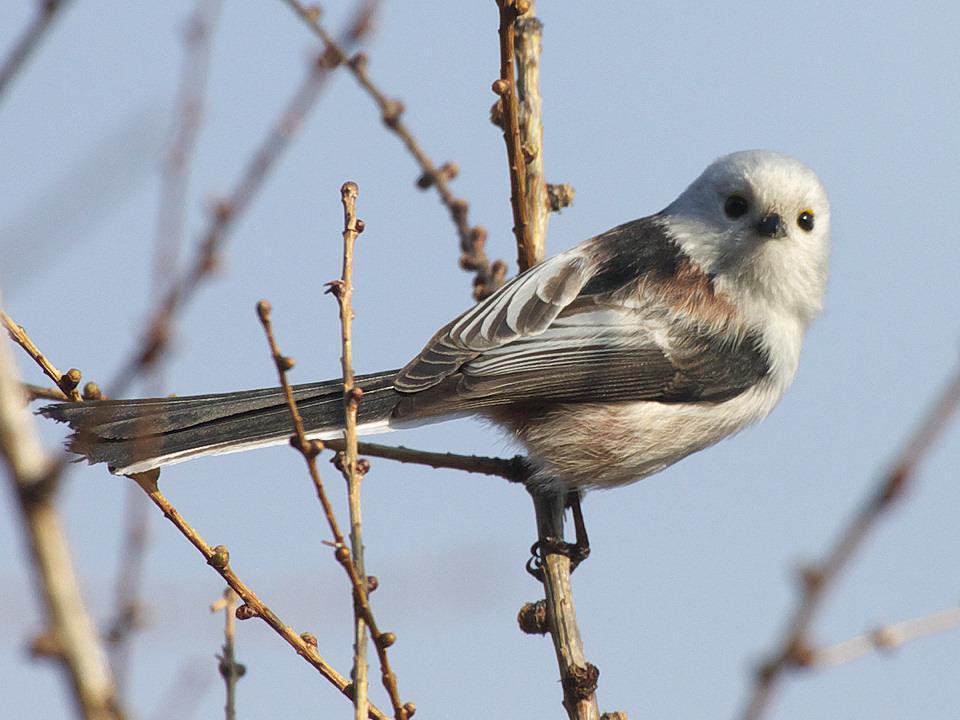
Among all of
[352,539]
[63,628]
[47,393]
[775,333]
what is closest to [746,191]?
[775,333]

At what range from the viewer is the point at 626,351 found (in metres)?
3.49

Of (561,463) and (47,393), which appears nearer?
(47,393)

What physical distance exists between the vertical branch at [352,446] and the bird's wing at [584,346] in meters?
1.08

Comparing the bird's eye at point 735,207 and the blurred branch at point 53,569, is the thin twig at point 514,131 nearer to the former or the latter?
the bird's eye at point 735,207

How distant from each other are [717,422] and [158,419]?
68.2 inches

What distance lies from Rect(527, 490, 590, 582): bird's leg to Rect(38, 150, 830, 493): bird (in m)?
0.11

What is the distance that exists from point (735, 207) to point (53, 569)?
316 centimetres

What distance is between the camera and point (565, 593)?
2.88 metres

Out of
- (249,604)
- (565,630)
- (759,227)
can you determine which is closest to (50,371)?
(249,604)

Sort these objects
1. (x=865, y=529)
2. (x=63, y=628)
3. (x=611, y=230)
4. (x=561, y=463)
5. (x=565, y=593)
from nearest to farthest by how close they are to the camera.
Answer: (x=63, y=628) → (x=865, y=529) → (x=565, y=593) → (x=561, y=463) → (x=611, y=230)

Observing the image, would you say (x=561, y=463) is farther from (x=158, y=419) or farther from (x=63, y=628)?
(x=63, y=628)

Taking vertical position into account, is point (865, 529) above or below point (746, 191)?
below

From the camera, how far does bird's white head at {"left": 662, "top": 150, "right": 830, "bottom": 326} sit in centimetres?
358

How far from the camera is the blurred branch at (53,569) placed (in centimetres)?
75
